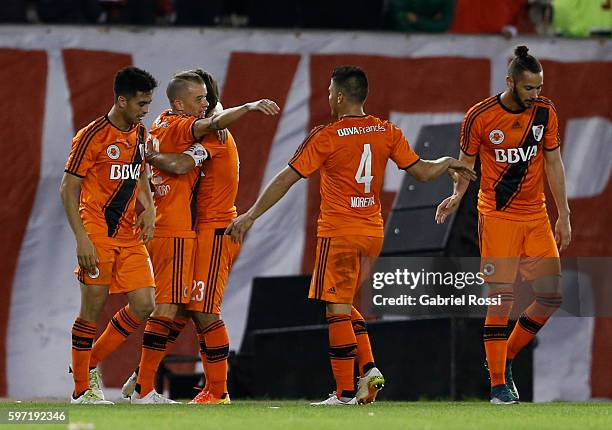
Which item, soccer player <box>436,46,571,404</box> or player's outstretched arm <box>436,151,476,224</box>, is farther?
player's outstretched arm <box>436,151,476,224</box>

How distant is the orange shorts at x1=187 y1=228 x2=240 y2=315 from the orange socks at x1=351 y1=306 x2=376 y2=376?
2.96 feet

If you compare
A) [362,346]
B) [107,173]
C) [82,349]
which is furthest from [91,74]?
[362,346]

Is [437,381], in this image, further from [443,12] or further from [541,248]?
[443,12]

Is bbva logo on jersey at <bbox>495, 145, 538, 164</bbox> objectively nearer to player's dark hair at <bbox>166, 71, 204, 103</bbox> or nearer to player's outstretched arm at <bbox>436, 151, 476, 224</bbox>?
player's outstretched arm at <bbox>436, 151, 476, 224</bbox>

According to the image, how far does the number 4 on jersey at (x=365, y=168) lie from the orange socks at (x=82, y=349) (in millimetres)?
1986

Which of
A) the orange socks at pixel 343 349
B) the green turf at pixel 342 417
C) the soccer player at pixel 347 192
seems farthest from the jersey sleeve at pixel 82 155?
the orange socks at pixel 343 349

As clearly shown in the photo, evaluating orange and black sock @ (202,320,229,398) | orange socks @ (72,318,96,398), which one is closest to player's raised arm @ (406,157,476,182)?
orange and black sock @ (202,320,229,398)

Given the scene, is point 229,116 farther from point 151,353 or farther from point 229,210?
point 151,353

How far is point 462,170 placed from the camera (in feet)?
29.9

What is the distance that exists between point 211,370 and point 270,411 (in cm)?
93

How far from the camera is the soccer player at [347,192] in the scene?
29.8ft

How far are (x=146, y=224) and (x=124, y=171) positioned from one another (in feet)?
1.23

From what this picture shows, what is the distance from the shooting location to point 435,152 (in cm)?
1171

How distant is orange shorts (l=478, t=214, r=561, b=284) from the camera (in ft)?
30.9
